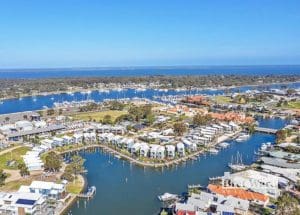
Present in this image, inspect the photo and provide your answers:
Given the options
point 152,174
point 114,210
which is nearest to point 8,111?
point 152,174

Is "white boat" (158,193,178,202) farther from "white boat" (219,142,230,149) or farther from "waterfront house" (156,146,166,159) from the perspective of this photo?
"white boat" (219,142,230,149)

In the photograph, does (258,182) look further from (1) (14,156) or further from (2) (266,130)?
(1) (14,156)

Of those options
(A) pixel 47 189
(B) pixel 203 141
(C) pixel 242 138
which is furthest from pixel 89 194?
(C) pixel 242 138

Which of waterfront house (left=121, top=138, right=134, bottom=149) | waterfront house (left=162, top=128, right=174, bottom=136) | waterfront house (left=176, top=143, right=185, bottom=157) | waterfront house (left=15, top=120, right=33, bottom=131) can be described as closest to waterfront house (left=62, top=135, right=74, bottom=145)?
waterfront house (left=121, top=138, right=134, bottom=149)

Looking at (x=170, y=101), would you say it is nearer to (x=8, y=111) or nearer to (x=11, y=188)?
(x=8, y=111)

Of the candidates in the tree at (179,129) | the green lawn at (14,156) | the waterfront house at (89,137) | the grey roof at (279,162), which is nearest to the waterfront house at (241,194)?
the grey roof at (279,162)

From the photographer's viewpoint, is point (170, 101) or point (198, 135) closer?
point (198, 135)
